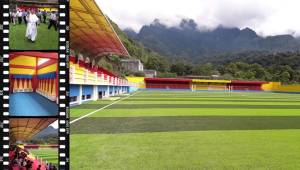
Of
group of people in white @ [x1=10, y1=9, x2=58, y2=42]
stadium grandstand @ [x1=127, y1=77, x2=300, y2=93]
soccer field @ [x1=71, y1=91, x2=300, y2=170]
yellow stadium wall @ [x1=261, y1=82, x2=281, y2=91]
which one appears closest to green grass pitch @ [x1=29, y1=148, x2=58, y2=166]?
group of people in white @ [x1=10, y1=9, x2=58, y2=42]

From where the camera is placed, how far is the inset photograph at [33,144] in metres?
3.17

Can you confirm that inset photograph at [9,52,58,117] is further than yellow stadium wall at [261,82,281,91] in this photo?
No

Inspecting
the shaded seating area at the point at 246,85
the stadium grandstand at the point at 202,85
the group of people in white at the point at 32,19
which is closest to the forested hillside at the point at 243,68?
the shaded seating area at the point at 246,85

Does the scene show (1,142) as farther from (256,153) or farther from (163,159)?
(256,153)

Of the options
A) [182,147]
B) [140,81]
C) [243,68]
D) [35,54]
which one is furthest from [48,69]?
[243,68]

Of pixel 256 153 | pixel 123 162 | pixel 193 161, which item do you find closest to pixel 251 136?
pixel 256 153

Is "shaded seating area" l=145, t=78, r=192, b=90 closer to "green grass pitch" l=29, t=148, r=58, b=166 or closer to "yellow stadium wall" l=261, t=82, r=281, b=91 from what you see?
"yellow stadium wall" l=261, t=82, r=281, b=91

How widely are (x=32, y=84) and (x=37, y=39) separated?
1.26ft

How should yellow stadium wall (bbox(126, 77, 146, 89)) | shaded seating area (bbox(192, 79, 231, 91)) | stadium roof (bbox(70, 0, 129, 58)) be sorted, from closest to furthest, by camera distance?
stadium roof (bbox(70, 0, 129, 58))
yellow stadium wall (bbox(126, 77, 146, 89))
shaded seating area (bbox(192, 79, 231, 91))

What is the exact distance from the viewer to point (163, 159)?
583 centimetres

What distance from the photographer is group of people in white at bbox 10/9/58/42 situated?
3.09m

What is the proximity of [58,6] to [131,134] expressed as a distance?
19.1 ft
